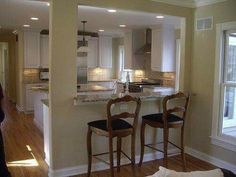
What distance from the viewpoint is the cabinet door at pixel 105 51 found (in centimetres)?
876

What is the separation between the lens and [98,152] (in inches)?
145

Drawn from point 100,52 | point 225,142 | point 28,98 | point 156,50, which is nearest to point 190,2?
point 225,142

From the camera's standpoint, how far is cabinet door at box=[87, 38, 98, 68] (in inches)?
339

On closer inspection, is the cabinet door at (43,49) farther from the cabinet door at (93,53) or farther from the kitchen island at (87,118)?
the kitchen island at (87,118)

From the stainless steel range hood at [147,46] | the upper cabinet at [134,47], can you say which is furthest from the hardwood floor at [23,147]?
the stainless steel range hood at [147,46]

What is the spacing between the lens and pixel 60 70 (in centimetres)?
329

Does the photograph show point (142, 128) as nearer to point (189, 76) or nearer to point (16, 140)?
point (189, 76)

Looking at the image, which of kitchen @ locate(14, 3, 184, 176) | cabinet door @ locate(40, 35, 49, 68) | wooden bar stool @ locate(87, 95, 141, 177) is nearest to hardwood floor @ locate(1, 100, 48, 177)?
kitchen @ locate(14, 3, 184, 176)

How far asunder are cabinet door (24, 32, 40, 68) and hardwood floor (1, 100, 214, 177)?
2.37 meters

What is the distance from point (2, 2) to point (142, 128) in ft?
9.21

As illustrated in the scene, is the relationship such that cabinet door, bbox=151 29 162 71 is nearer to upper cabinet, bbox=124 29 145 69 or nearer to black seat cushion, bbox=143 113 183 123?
upper cabinet, bbox=124 29 145 69

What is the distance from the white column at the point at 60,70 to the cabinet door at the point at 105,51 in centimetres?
544

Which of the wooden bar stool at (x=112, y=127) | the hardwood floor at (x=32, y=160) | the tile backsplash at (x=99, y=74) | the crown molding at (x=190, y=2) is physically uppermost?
the crown molding at (x=190, y=2)

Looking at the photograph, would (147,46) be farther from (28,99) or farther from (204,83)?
(28,99)
